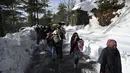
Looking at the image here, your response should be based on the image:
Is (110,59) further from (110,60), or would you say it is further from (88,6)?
(88,6)

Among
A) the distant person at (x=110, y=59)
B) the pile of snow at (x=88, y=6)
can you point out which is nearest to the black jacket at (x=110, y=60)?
the distant person at (x=110, y=59)

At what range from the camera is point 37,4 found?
53.9 metres

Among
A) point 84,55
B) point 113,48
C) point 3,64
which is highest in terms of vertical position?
point 113,48

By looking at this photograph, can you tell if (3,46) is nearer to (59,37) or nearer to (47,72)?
(47,72)

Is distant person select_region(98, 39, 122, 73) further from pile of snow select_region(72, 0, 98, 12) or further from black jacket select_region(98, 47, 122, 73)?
pile of snow select_region(72, 0, 98, 12)

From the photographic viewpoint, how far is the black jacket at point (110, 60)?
281 inches

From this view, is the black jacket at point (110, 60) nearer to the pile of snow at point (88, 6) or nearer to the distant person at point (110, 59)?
the distant person at point (110, 59)

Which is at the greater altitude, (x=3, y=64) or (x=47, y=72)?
(x=3, y=64)

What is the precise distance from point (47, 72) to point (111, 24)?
60.8 ft

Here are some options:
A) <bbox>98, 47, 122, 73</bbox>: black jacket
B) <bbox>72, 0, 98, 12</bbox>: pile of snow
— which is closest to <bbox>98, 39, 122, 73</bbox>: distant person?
<bbox>98, 47, 122, 73</bbox>: black jacket

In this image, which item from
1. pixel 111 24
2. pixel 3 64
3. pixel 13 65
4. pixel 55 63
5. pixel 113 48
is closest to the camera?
pixel 113 48

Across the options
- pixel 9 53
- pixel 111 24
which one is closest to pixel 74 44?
pixel 9 53

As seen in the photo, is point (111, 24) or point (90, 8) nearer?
point (111, 24)

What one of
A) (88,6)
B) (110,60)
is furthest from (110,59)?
(88,6)
